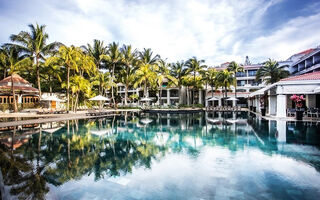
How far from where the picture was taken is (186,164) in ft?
20.3

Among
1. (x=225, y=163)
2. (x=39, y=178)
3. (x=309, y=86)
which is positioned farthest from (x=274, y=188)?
(x=309, y=86)

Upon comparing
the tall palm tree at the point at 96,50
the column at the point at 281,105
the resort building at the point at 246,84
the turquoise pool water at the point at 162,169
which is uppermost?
the tall palm tree at the point at 96,50

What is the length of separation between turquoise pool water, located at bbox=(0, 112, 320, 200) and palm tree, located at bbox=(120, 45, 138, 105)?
26008 millimetres

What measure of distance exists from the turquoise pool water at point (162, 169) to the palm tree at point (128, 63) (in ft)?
85.3

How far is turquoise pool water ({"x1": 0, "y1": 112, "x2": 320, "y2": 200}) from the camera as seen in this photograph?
4277 mm

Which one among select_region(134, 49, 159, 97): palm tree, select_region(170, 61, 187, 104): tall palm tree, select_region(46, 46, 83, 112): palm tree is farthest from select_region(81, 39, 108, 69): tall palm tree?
select_region(170, 61, 187, 104): tall palm tree

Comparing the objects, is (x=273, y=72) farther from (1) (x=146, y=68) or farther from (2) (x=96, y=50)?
(2) (x=96, y=50)

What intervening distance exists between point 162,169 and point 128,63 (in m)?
30.7

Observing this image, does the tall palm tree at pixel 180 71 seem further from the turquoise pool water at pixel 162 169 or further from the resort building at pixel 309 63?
the turquoise pool water at pixel 162 169

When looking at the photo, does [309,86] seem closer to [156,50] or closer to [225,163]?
[225,163]

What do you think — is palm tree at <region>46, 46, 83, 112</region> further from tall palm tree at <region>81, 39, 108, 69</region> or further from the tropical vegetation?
tall palm tree at <region>81, 39, 108, 69</region>

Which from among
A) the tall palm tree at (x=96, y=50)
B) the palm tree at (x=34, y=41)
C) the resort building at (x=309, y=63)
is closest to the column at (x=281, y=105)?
the resort building at (x=309, y=63)

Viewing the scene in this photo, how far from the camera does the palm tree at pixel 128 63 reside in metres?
33.7

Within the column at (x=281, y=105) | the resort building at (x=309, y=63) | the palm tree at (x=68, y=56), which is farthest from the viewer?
the resort building at (x=309, y=63)
